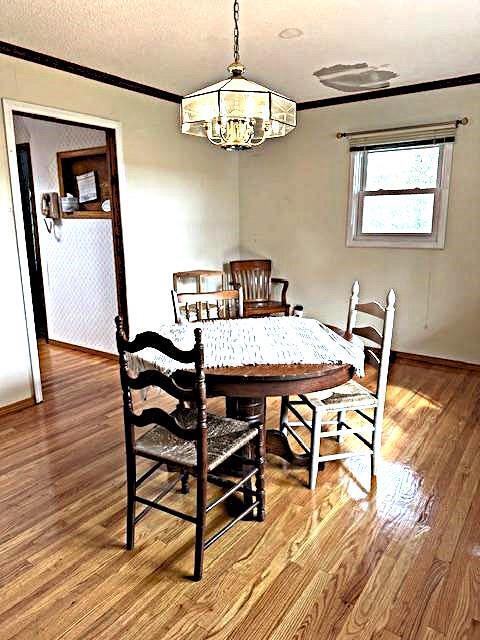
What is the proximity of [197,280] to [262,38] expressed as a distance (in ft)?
6.97

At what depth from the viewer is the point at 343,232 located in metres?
4.50

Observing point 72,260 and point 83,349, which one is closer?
point 72,260

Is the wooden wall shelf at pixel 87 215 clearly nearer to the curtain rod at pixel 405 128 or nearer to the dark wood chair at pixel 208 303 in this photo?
the dark wood chair at pixel 208 303

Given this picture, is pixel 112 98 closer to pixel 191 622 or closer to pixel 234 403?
pixel 234 403

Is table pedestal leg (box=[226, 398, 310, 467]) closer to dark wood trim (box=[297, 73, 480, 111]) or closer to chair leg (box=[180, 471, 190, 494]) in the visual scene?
chair leg (box=[180, 471, 190, 494])

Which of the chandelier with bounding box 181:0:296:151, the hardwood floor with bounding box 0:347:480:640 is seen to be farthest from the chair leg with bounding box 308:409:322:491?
the chandelier with bounding box 181:0:296:151

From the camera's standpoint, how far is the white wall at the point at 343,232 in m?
3.87

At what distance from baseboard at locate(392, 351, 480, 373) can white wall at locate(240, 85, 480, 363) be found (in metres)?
0.05

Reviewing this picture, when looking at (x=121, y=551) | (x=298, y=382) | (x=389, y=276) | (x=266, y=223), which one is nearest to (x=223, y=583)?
(x=121, y=551)

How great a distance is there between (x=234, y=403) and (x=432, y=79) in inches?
125

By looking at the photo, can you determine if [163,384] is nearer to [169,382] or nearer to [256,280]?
[169,382]

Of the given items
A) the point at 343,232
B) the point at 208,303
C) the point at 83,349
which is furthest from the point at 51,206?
the point at 343,232

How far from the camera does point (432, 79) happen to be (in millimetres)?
3691

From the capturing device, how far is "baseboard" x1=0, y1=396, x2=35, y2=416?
3.23 m
